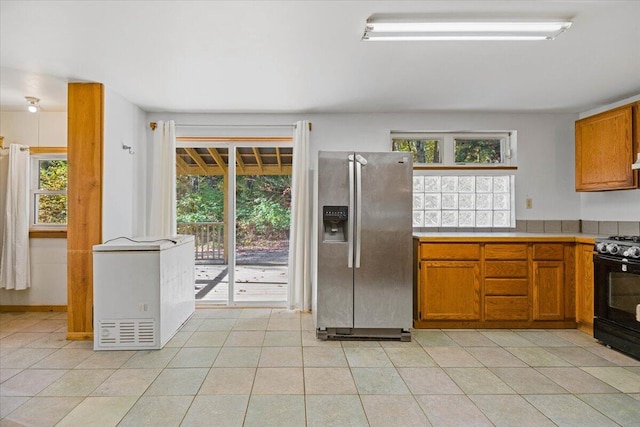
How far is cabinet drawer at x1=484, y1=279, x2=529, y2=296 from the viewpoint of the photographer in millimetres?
3559

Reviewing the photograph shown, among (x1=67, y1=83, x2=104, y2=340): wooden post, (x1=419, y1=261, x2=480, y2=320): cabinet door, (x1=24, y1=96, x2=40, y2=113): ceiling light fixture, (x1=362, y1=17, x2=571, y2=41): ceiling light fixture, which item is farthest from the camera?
(x1=24, y1=96, x2=40, y2=113): ceiling light fixture

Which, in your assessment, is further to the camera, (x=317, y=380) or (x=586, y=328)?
(x=586, y=328)

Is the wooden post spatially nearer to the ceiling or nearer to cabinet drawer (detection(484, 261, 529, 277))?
the ceiling

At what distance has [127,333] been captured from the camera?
10.0 feet

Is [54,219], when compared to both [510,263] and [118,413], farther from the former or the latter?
[510,263]

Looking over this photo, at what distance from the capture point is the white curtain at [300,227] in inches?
161

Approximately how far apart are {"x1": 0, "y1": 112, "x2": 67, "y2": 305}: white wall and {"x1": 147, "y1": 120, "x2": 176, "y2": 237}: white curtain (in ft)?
3.76

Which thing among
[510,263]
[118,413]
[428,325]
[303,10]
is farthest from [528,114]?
[118,413]

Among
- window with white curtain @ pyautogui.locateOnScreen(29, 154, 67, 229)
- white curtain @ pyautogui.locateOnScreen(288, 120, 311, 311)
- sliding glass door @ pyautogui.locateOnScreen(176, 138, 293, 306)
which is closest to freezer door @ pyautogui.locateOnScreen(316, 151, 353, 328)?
white curtain @ pyautogui.locateOnScreen(288, 120, 311, 311)

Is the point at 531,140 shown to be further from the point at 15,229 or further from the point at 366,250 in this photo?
the point at 15,229

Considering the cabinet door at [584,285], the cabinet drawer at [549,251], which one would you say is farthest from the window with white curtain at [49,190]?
the cabinet door at [584,285]

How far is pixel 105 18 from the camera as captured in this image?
2189 mm

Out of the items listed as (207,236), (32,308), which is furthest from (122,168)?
(32,308)

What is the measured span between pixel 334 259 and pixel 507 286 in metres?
1.73
